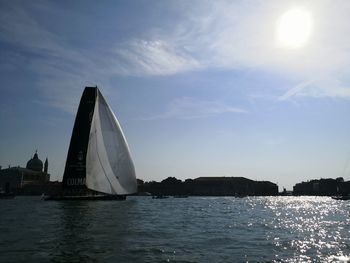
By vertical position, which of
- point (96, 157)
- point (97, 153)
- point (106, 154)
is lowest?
point (96, 157)

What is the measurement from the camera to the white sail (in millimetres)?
72625

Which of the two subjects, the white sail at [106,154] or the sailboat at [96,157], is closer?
the white sail at [106,154]

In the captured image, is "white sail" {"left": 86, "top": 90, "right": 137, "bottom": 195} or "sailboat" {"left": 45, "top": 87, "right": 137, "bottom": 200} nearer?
"white sail" {"left": 86, "top": 90, "right": 137, "bottom": 195}

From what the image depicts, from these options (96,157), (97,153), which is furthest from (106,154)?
(96,157)

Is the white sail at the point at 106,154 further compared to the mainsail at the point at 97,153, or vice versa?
the mainsail at the point at 97,153

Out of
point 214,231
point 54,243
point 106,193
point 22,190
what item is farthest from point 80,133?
point 22,190

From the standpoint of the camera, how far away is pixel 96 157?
238 ft

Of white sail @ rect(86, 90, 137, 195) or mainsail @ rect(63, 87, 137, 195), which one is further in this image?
mainsail @ rect(63, 87, 137, 195)

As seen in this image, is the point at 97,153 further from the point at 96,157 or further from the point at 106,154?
the point at 106,154

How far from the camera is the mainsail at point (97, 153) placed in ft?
239

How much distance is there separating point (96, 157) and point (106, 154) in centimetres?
174

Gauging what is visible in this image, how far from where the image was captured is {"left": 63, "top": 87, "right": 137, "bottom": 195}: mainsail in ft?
239

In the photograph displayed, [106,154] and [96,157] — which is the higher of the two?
[106,154]

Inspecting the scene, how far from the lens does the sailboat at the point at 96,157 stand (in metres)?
72.8
